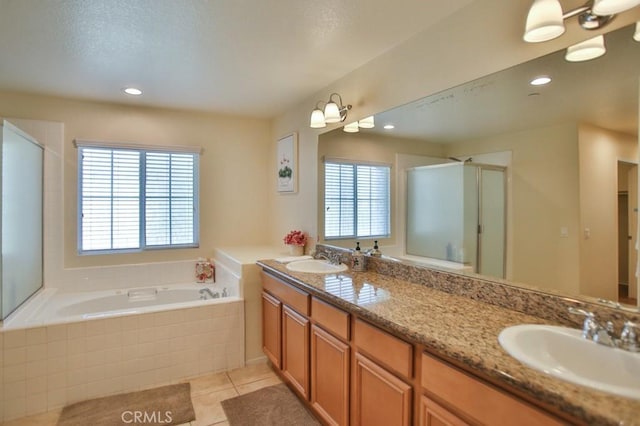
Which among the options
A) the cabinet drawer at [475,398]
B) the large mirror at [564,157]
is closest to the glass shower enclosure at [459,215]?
the large mirror at [564,157]

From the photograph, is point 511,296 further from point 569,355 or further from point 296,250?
point 296,250

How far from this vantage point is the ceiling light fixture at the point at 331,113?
257 centimetres


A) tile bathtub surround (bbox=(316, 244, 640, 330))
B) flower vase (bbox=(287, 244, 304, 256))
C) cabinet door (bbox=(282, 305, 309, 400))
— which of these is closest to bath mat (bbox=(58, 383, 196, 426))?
cabinet door (bbox=(282, 305, 309, 400))

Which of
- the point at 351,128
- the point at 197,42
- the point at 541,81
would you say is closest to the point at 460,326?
the point at 541,81

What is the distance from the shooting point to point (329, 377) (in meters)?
1.90

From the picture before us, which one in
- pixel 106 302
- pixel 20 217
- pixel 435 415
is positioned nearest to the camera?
pixel 435 415

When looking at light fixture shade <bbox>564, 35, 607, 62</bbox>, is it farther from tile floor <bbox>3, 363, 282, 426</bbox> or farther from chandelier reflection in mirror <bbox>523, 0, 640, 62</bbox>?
tile floor <bbox>3, 363, 282, 426</bbox>

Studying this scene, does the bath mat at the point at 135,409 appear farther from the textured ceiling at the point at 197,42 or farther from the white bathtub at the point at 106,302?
the textured ceiling at the point at 197,42

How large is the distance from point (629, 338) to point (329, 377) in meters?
1.36

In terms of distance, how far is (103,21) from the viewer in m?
1.94

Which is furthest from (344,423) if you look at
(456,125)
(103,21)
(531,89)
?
(103,21)

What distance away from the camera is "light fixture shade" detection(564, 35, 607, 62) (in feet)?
4.18

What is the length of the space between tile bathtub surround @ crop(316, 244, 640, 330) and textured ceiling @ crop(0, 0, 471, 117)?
1.42 m

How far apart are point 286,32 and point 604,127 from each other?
1.70 meters
